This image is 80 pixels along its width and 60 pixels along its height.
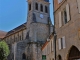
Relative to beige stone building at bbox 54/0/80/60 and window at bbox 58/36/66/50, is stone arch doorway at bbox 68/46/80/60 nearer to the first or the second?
beige stone building at bbox 54/0/80/60

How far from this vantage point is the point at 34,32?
4469 centimetres

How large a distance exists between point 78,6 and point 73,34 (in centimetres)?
227

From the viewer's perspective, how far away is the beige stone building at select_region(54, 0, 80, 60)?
12.6 metres

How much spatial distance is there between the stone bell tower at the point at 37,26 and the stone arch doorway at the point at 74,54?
95.2ft

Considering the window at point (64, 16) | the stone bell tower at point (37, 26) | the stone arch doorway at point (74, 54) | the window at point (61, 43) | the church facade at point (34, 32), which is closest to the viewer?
Result: the stone arch doorway at point (74, 54)

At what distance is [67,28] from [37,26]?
31346 millimetres

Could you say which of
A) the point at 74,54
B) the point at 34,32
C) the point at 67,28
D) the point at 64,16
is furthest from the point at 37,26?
the point at 74,54

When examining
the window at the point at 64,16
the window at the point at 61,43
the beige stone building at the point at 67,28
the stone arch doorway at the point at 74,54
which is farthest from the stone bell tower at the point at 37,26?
the stone arch doorway at the point at 74,54

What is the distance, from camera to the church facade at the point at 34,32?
4319 cm

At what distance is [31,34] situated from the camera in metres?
44.9

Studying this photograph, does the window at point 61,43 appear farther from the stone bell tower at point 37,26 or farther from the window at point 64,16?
the stone bell tower at point 37,26

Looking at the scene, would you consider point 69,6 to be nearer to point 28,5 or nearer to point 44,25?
point 44,25

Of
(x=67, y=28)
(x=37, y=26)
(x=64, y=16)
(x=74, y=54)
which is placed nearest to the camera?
(x=74, y=54)

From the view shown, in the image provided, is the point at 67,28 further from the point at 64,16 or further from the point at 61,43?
the point at 61,43
